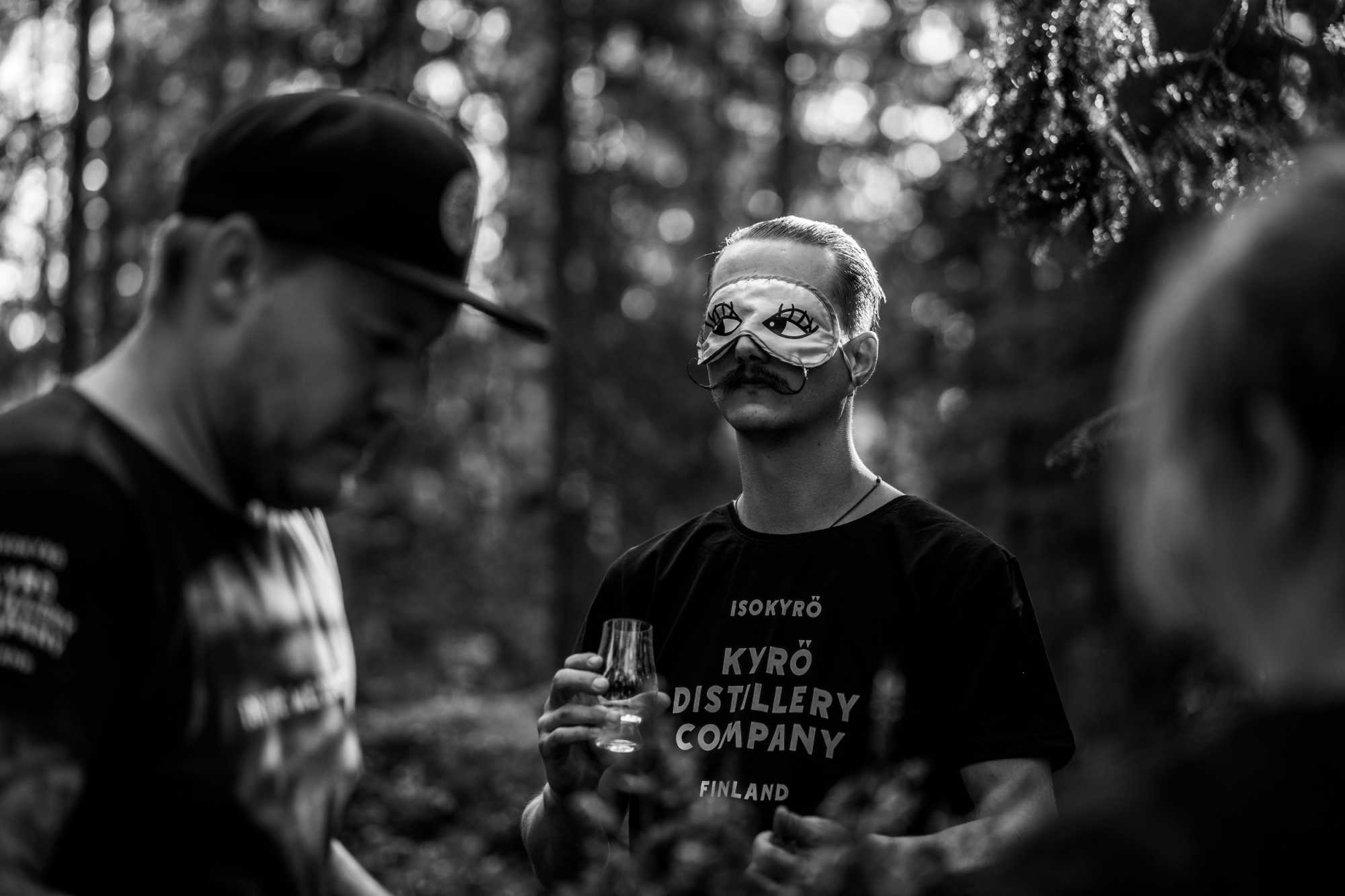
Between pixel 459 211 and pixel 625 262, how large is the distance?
16451 millimetres

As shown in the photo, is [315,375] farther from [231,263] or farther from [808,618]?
[808,618]

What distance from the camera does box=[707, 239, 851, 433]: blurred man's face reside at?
3.76 metres

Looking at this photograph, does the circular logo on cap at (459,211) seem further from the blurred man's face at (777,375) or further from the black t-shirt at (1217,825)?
the blurred man's face at (777,375)

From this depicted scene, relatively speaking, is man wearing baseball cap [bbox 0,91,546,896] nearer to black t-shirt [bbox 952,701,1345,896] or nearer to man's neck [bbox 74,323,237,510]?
man's neck [bbox 74,323,237,510]

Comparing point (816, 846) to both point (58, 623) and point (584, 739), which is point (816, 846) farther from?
point (58, 623)

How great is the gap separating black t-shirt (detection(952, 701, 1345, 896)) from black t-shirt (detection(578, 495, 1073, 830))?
5.40ft

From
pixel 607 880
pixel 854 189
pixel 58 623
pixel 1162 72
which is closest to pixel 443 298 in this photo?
pixel 58 623

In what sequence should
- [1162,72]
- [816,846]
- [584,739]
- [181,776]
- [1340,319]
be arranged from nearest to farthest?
[1340,319]
[181,776]
[816,846]
[584,739]
[1162,72]

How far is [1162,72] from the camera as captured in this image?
4.74 metres

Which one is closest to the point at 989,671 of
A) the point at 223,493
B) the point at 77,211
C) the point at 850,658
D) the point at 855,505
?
the point at 850,658

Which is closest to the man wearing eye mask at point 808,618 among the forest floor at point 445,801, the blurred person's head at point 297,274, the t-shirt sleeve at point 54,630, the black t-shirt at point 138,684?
the black t-shirt at point 138,684

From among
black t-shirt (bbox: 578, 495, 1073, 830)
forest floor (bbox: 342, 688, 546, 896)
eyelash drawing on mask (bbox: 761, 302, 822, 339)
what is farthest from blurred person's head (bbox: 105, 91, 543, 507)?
forest floor (bbox: 342, 688, 546, 896)

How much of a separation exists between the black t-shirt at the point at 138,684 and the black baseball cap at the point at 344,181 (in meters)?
0.38

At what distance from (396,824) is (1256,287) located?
9.75 m
